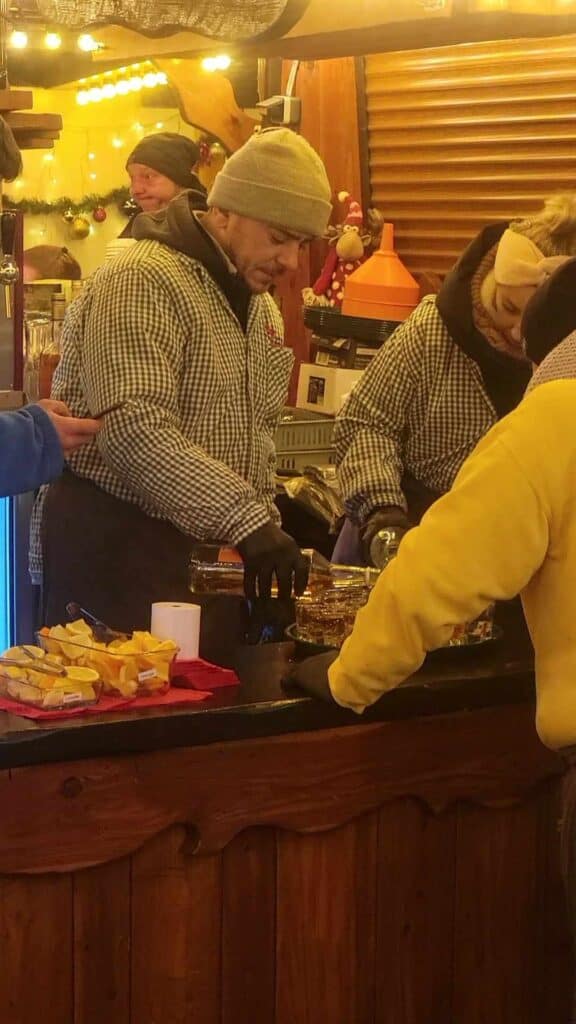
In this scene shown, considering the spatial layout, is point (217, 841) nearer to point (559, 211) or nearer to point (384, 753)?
point (384, 753)

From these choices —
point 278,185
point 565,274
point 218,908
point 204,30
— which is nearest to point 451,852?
point 218,908

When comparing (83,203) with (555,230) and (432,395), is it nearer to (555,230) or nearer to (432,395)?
(432,395)

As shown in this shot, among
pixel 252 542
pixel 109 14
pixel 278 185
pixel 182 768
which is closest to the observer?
pixel 182 768

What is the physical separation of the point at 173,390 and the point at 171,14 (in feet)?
3.57

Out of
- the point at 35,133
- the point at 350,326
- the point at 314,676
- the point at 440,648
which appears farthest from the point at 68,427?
the point at 35,133

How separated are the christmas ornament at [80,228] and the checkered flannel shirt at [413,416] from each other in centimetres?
690

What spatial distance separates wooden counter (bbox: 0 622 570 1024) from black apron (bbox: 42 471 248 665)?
62 centimetres

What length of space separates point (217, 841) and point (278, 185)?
5.08 feet

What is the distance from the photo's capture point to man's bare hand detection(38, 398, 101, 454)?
264 cm

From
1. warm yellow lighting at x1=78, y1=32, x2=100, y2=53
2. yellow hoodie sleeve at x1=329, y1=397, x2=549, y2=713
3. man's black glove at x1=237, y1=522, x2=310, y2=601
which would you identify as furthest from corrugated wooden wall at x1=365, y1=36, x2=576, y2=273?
yellow hoodie sleeve at x1=329, y1=397, x2=549, y2=713

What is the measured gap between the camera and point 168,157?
6.05 metres

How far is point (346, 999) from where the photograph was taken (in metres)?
2.47

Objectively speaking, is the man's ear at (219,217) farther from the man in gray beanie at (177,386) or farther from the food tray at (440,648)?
the food tray at (440,648)

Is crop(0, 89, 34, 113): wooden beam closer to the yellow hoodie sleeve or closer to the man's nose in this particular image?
the man's nose
